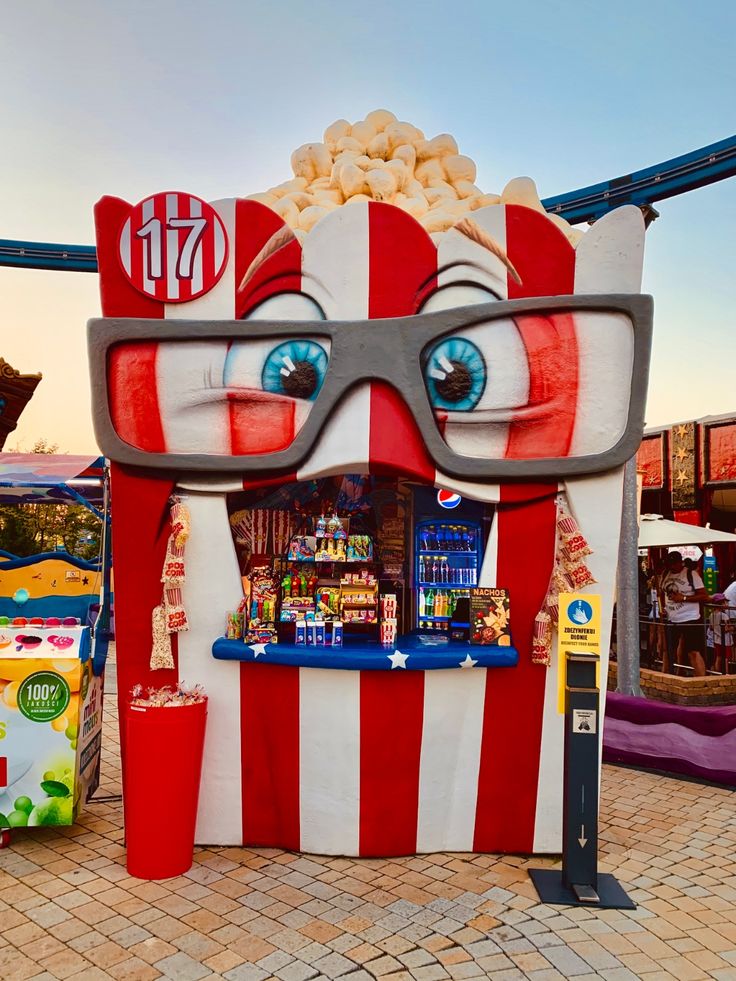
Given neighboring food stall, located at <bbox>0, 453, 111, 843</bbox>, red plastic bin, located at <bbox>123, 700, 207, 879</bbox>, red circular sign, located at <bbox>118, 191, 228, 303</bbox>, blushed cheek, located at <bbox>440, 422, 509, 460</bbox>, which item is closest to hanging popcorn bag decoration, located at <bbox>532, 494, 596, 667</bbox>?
blushed cheek, located at <bbox>440, 422, 509, 460</bbox>

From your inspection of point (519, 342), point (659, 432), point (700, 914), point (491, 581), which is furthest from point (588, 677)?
point (659, 432)

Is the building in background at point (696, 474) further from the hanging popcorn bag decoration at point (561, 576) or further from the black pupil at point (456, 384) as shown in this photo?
the black pupil at point (456, 384)

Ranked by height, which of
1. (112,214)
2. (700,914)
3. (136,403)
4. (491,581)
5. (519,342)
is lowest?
(700,914)

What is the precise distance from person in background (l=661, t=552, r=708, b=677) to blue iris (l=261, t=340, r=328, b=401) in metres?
6.20

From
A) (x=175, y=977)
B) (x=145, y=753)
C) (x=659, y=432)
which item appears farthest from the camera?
(x=659, y=432)

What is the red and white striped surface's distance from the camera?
165 inches

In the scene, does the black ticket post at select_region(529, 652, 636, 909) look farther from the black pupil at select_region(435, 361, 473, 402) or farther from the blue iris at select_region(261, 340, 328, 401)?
the blue iris at select_region(261, 340, 328, 401)

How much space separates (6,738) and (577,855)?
318 centimetres

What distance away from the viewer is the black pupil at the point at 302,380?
4260 millimetres

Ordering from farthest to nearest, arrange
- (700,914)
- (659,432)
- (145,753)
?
1. (659,432)
2. (145,753)
3. (700,914)

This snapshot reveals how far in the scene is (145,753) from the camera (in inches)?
155

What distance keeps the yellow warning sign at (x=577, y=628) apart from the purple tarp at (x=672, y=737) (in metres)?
2.57

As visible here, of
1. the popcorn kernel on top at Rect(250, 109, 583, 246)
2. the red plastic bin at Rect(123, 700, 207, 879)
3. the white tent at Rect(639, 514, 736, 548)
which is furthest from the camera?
the white tent at Rect(639, 514, 736, 548)

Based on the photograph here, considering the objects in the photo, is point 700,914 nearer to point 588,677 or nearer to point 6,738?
point 588,677
